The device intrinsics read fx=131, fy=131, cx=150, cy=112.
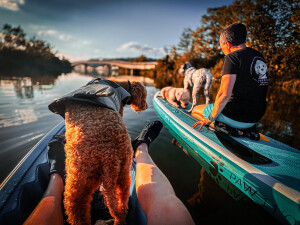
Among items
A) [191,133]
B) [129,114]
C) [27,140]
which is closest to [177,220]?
[191,133]

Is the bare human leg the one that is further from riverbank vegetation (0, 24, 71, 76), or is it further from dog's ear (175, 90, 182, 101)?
riverbank vegetation (0, 24, 71, 76)

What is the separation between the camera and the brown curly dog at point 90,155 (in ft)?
4.09

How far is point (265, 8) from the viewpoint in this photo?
16.5m

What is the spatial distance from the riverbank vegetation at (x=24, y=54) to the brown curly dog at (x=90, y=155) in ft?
138

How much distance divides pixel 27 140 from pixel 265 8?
26183 millimetres

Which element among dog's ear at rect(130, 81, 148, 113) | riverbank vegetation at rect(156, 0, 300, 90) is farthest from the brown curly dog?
riverbank vegetation at rect(156, 0, 300, 90)

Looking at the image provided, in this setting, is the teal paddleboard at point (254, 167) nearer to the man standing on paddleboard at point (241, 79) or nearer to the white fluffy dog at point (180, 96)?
the man standing on paddleboard at point (241, 79)

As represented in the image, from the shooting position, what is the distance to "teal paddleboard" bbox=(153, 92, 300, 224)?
1669 mm

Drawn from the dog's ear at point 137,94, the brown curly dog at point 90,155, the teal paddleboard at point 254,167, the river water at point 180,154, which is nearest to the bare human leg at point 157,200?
the brown curly dog at point 90,155

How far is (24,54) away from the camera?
39.4 m

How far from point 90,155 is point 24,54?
56106 mm

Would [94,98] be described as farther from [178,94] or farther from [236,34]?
[178,94]

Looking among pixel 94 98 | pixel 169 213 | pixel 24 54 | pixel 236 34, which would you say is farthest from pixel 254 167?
pixel 24 54

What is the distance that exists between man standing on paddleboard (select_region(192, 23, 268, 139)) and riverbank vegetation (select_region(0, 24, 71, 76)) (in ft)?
139
